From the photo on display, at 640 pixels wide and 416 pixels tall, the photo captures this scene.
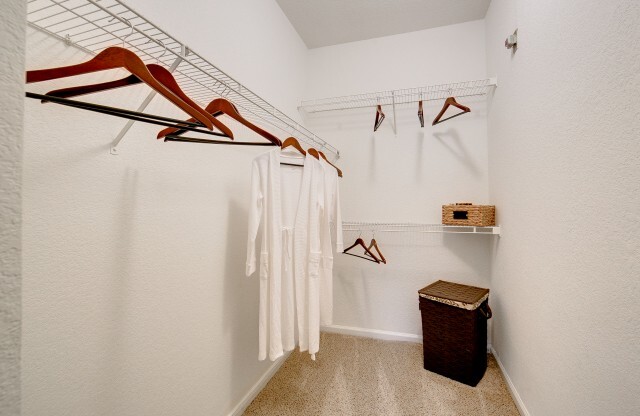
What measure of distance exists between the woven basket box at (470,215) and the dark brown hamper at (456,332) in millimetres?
470

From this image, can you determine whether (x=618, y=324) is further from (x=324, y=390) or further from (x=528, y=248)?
(x=324, y=390)

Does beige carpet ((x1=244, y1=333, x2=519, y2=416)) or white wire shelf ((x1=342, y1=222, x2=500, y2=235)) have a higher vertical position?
white wire shelf ((x1=342, y1=222, x2=500, y2=235))

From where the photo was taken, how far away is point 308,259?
139 cm

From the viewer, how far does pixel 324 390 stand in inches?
65.5

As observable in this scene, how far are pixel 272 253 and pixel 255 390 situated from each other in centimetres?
98

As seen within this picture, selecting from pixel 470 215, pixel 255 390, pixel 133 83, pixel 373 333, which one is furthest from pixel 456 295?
pixel 133 83

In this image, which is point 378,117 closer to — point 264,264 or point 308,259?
point 308,259

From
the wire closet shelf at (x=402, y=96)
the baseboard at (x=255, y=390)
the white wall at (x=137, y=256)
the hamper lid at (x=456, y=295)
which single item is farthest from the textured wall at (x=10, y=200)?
the wire closet shelf at (x=402, y=96)

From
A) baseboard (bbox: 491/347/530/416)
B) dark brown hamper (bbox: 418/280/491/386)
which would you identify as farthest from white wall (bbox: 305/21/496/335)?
baseboard (bbox: 491/347/530/416)

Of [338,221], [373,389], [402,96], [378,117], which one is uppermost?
[402,96]

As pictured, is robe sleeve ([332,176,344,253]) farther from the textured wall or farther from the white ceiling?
the textured wall

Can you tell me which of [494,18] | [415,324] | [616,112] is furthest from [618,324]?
[494,18]

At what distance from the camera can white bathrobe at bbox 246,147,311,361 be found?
1.24 metres

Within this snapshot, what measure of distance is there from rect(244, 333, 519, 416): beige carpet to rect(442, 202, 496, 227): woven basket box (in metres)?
1.00
